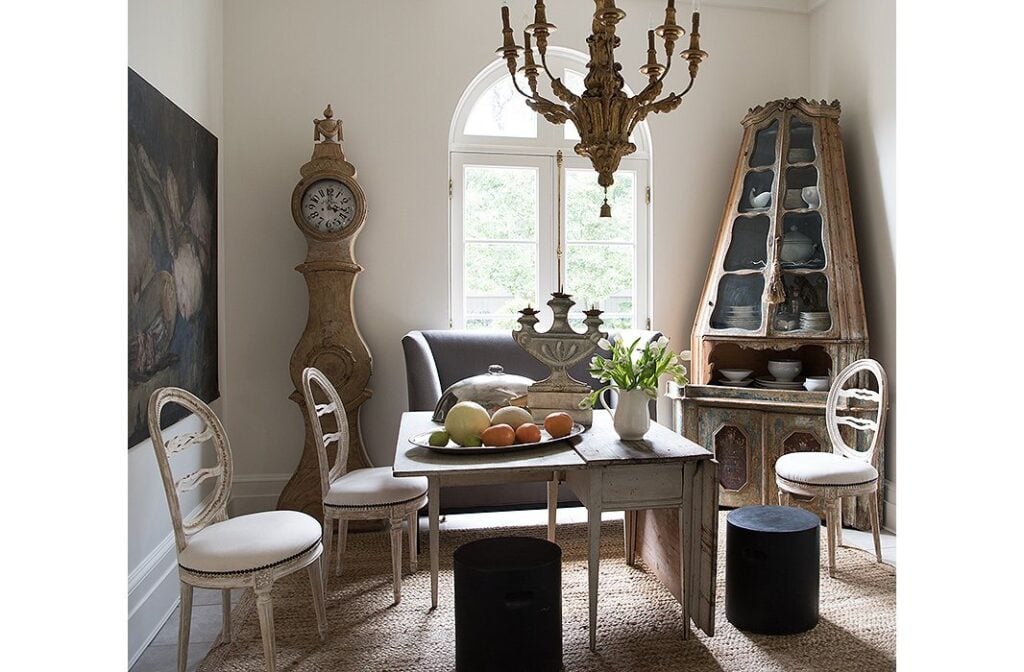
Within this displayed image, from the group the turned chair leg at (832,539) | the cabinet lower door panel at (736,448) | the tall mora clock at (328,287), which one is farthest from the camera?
Result: the cabinet lower door panel at (736,448)

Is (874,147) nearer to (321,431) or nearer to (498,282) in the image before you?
(498,282)

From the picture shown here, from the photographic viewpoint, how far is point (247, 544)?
84.3 inches

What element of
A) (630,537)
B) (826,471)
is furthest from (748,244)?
(630,537)

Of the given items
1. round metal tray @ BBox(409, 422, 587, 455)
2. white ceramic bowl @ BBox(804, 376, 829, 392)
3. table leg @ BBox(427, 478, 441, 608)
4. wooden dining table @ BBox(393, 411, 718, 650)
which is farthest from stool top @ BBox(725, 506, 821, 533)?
white ceramic bowl @ BBox(804, 376, 829, 392)

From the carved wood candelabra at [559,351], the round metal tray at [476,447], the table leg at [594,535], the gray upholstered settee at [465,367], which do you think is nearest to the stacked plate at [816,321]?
the gray upholstered settee at [465,367]

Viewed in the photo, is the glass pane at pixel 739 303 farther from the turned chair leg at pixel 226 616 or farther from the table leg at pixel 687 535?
the turned chair leg at pixel 226 616

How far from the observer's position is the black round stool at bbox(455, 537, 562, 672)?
217cm

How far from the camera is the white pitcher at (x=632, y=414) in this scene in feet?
8.29

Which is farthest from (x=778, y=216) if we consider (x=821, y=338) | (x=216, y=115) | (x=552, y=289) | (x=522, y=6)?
(x=216, y=115)

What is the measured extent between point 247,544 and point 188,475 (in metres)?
0.31

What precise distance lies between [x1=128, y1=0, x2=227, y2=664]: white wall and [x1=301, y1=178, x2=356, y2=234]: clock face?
62cm

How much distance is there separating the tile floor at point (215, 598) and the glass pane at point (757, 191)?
1837mm

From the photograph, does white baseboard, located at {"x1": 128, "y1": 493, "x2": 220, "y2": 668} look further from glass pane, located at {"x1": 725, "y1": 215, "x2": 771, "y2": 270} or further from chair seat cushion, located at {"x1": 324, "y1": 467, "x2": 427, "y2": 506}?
glass pane, located at {"x1": 725, "y1": 215, "x2": 771, "y2": 270}
